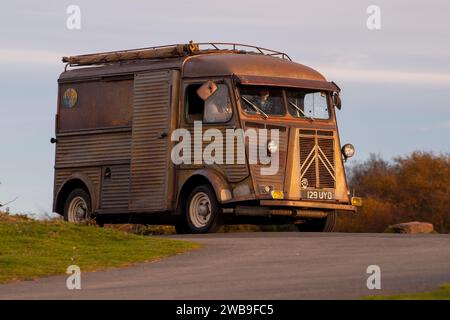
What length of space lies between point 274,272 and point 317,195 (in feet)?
28.7

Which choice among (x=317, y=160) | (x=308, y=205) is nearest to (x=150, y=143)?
(x=317, y=160)

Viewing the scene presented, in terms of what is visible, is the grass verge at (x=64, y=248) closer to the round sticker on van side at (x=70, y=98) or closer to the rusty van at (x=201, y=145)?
the rusty van at (x=201, y=145)

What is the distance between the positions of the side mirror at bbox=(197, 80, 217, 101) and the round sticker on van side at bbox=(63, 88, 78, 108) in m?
4.04

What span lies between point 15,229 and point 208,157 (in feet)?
15.6

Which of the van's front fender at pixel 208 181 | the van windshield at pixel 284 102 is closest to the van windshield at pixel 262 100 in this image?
the van windshield at pixel 284 102

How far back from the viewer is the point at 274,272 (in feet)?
61.1

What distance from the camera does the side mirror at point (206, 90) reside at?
1060 inches

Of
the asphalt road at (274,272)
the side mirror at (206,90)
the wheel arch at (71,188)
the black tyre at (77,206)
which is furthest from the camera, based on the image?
the black tyre at (77,206)

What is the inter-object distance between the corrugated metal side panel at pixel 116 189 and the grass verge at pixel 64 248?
390cm

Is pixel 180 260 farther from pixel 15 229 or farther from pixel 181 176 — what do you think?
pixel 181 176

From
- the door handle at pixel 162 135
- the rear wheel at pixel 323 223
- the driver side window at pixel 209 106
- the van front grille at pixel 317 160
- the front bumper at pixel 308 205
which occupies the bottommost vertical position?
the rear wheel at pixel 323 223

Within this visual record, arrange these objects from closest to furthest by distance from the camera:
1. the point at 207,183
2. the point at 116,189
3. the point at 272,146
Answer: the point at 272,146, the point at 207,183, the point at 116,189

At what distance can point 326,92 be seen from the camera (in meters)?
28.4

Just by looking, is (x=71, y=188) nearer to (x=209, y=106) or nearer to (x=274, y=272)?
(x=209, y=106)
